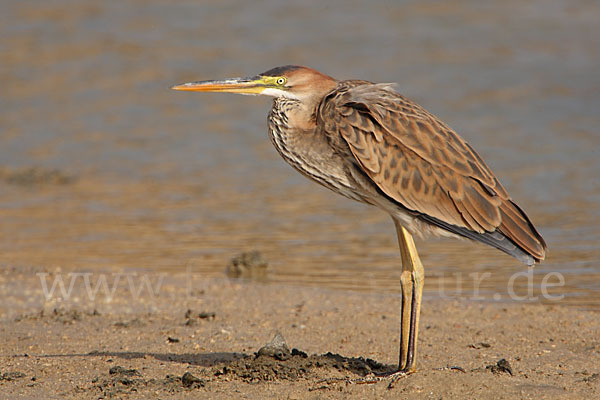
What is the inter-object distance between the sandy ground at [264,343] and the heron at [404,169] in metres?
0.53

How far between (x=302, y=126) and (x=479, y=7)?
43.8 feet

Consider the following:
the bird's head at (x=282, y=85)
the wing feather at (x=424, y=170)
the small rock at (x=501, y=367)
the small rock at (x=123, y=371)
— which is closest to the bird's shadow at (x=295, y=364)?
the small rock at (x=123, y=371)

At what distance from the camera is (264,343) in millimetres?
6430

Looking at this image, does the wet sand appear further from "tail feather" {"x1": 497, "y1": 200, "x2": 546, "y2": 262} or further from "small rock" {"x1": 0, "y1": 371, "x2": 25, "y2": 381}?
"tail feather" {"x1": 497, "y1": 200, "x2": 546, "y2": 262}

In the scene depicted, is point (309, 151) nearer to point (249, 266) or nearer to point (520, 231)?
point (520, 231)

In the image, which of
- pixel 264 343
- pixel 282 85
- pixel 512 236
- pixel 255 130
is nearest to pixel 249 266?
pixel 264 343

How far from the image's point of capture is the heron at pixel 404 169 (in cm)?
546

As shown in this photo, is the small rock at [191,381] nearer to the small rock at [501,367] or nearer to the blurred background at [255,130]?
the small rock at [501,367]

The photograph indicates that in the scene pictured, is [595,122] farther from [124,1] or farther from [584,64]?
[124,1]

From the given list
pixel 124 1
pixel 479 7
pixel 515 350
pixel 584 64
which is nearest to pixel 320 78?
pixel 515 350

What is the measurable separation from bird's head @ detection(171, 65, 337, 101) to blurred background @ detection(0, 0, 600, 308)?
2638 mm

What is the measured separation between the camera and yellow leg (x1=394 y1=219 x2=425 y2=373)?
5504 mm

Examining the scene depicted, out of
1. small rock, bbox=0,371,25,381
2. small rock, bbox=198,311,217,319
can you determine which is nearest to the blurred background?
small rock, bbox=198,311,217,319

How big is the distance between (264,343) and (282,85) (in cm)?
196
